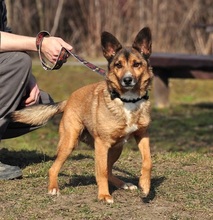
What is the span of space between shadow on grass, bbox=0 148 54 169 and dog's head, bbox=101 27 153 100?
1.61 m

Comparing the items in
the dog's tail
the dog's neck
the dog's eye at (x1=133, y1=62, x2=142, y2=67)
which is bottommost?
the dog's tail

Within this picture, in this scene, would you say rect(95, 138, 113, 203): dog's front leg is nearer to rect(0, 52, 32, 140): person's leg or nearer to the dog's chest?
the dog's chest

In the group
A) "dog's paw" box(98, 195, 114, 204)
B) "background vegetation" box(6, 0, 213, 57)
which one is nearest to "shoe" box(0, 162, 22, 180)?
"dog's paw" box(98, 195, 114, 204)

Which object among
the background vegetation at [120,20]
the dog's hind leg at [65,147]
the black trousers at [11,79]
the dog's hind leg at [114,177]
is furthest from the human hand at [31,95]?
the background vegetation at [120,20]

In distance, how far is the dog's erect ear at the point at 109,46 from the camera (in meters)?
4.74

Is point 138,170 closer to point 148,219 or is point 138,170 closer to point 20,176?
point 20,176

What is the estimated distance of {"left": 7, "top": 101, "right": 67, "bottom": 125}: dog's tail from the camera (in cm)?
525

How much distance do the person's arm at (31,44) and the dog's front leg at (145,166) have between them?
86 cm

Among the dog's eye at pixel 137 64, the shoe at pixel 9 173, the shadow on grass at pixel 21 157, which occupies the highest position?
the dog's eye at pixel 137 64

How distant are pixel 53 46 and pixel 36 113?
607 millimetres

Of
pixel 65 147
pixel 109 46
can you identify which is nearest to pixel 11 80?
pixel 65 147

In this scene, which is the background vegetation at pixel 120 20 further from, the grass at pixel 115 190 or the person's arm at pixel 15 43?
the person's arm at pixel 15 43

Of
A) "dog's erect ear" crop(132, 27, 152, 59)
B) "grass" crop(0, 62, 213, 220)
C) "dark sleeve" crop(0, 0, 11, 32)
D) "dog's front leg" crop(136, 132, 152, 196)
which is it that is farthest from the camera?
"dark sleeve" crop(0, 0, 11, 32)

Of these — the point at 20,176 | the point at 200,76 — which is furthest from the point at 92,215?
the point at 200,76
